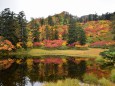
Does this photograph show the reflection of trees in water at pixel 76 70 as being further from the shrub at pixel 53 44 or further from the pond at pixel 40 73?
the shrub at pixel 53 44

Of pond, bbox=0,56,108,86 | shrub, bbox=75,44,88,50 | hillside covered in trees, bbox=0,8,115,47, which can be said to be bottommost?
shrub, bbox=75,44,88,50

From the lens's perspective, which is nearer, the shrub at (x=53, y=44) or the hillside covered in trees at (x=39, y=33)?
the hillside covered in trees at (x=39, y=33)

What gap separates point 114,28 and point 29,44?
3304 cm

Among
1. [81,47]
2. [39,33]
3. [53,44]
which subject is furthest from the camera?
[39,33]

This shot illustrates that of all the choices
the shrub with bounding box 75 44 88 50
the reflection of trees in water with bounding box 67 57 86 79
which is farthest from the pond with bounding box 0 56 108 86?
the shrub with bounding box 75 44 88 50

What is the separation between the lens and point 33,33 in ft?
250

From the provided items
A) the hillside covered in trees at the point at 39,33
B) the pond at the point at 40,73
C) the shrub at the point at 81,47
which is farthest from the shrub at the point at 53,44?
the pond at the point at 40,73

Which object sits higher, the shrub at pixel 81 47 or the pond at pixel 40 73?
the pond at pixel 40 73

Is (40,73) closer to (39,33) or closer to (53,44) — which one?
(53,44)

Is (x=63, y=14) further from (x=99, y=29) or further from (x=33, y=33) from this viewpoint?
(x=33, y=33)

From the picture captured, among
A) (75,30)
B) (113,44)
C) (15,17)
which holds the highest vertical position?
(15,17)

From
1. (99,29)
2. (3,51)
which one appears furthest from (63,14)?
(3,51)

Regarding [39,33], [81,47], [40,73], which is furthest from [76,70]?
[39,33]

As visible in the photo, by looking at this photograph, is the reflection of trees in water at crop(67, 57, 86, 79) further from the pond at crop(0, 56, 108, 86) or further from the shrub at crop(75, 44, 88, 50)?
the shrub at crop(75, 44, 88, 50)
